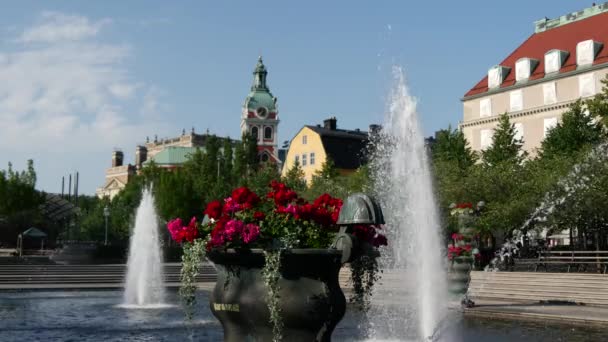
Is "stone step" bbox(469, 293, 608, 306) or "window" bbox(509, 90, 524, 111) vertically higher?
"window" bbox(509, 90, 524, 111)

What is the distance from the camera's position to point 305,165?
76.1 meters

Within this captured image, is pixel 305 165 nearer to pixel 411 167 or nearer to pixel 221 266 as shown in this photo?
pixel 411 167

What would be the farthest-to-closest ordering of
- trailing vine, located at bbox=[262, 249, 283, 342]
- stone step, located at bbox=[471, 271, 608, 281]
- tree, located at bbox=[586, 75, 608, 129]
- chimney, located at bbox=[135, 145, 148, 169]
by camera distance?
chimney, located at bbox=[135, 145, 148, 169]
tree, located at bbox=[586, 75, 608, 129]
stone step, located at bbox=[471, 271, 608, 281]
trailing vine, located at bbox=[262, 249, 283, 342]

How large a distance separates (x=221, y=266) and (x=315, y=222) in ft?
3.28

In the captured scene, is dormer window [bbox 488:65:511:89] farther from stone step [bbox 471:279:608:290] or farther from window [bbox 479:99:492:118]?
stone step [bbox 471:279:608:290]

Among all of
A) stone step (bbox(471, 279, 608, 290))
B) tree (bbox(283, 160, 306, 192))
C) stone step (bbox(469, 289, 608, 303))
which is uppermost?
tree (bbox(283, 160, 306, 192))

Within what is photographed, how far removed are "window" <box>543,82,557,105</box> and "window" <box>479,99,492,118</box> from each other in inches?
199

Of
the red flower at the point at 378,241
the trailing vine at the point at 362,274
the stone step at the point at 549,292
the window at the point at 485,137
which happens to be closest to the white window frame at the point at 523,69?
the window at the point at 485,137

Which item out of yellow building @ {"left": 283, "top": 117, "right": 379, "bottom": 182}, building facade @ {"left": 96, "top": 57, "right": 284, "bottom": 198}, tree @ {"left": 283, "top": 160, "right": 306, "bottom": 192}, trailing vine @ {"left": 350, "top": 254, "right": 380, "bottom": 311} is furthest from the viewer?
building facade @ {"left": 96, "top": 57, "right": 284, "bottom": 198}

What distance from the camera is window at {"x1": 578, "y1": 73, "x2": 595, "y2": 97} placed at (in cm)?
4659

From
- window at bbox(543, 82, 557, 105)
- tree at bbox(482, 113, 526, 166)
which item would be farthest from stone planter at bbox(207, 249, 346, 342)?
window at bbox(543, 82, 557, 105)

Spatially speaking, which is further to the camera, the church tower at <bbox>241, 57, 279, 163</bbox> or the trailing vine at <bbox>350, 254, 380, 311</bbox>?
the church tower at <bbox>241, 57, 279, 163</bbox>

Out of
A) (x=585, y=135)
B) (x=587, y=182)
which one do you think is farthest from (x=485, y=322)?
(x=585, y=135)

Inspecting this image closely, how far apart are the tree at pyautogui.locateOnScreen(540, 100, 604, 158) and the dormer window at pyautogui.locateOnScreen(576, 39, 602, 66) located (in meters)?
11.1
